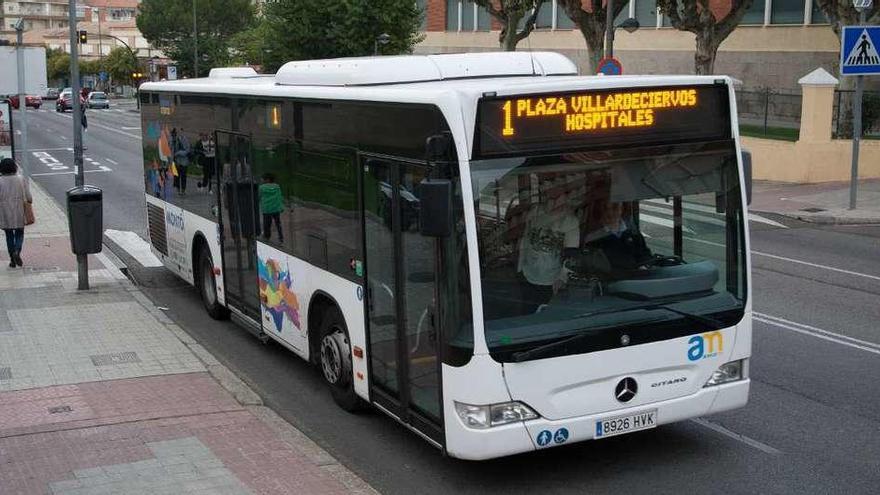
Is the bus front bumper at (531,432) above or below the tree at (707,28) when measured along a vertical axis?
below

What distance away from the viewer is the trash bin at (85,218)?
14.0 m

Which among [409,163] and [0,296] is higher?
[409,163]

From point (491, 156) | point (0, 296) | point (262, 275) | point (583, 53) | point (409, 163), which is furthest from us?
point (583, 53)

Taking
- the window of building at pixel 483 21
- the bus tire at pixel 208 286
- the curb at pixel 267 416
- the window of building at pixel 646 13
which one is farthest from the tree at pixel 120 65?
the curb at pixel 267 416

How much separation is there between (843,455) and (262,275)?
562cm

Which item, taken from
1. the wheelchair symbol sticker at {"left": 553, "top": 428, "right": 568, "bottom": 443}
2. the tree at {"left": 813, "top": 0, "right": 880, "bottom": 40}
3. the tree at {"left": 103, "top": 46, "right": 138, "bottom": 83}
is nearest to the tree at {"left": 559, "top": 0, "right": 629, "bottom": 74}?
the tree at {"left": 813, "top": 0, "right": 880, "bottom": 40}

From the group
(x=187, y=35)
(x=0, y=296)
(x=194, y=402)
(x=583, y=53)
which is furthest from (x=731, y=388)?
(x=187, y=35)

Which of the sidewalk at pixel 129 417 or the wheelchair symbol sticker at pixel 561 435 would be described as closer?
the wheelchair symbol sticker at pixel 561 435

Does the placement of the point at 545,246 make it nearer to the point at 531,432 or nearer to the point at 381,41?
the point at 531,432

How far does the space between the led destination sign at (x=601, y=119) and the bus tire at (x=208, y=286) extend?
21.3 ft

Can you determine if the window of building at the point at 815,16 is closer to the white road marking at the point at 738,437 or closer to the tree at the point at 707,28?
the tree at the point at 707,28

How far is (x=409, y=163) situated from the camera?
742cm

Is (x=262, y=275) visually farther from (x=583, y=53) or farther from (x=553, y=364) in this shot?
(x=583, y=53)

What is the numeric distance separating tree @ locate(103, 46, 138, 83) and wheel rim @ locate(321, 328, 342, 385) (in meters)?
106
